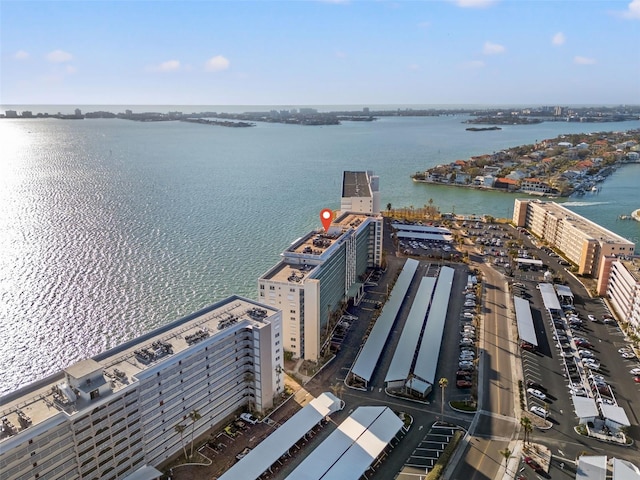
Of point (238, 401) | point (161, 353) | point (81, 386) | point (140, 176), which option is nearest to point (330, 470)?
point (238, 401)

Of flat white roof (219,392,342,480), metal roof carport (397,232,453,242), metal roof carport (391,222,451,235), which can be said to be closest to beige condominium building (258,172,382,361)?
flat white roof (219,392,342,480)

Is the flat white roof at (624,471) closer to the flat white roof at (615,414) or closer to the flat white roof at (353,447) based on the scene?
the flat white roof at (615,414)

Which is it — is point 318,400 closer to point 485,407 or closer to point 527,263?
point 485,407

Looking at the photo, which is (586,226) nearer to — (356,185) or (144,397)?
(356,185)

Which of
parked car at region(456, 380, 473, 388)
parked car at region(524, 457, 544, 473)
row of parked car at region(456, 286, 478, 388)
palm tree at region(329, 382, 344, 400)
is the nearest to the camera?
parked car at region(524, 457, 544, 473)

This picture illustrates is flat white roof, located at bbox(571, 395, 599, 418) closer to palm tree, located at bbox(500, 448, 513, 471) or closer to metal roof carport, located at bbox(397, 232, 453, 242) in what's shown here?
palm tree, located at bbox(500, 448, 513, 471)

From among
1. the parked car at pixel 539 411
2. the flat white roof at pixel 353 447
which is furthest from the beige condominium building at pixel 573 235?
the flat white roof at pixel 353 447

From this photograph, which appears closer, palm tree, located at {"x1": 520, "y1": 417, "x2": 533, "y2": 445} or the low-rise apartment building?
palm tree, located at {"x1": 520, "y1": 417, "x2": 533, "y2": 445}
